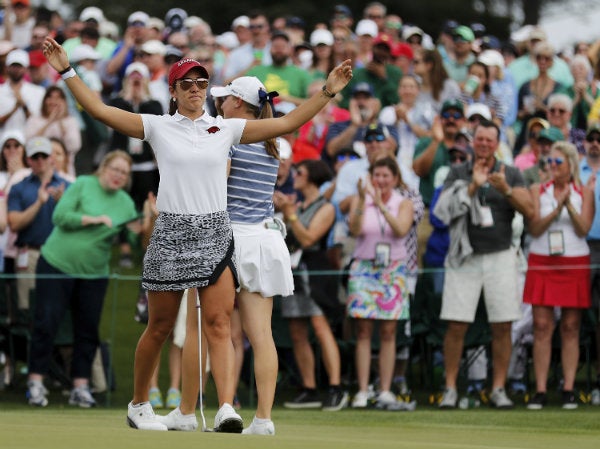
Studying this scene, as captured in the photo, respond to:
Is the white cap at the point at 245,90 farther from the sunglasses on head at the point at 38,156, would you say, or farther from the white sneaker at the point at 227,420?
the sunglasses on head at the point at 38,156

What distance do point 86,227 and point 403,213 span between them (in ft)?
9.17

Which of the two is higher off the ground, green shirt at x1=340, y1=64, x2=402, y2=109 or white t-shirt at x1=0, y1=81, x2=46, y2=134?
green shirt at x1=340, y1=64, x2=402, y2=109

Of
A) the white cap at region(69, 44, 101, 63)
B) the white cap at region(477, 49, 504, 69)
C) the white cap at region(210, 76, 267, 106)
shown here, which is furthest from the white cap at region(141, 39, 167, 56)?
the white cap at region(210, 76, 267, 106)

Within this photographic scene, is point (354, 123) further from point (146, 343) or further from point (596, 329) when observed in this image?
point (146, 343)

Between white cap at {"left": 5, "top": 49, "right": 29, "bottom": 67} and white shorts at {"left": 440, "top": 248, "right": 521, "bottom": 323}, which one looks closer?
white shorts at {"left": 440, "top": 248, "right": 521, "bottom": 323}

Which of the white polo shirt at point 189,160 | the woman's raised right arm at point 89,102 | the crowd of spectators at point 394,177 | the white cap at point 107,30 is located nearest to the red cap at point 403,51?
the crowd of spectators at point 394,177

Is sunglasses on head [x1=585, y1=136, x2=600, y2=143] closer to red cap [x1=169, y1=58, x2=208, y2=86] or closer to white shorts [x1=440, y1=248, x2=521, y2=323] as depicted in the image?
white shorts [x1=440, y1=248, x2=521, y2=323]

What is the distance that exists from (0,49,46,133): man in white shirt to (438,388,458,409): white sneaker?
6211 mm

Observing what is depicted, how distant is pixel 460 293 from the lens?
14.1 metres

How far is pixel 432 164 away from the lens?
16000 mm

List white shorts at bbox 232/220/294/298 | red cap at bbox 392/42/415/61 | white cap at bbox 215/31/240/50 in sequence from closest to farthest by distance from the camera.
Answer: white shorts at bbox 232/220/294/298
red cap at bbox 392/42/415/61
white cap at bbox 215/31/240/50

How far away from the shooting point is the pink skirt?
1398cm

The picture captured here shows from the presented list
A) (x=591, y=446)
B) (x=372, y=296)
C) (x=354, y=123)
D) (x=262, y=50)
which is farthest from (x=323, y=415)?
(x=262, y=50)

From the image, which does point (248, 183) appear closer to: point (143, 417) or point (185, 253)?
point (185, 253)
